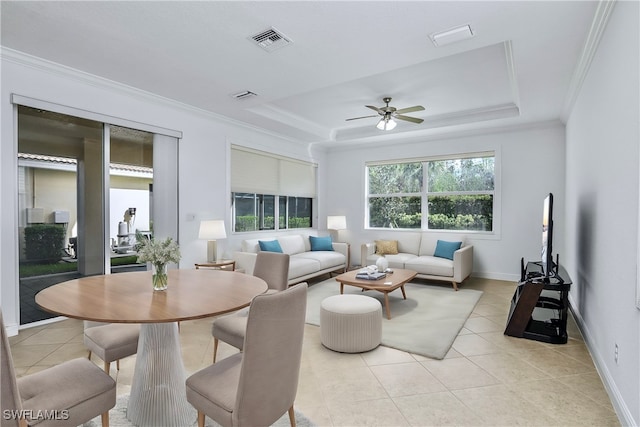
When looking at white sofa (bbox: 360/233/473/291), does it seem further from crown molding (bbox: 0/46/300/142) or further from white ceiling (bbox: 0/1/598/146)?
crown molding (bbox: 0/46/300/142)

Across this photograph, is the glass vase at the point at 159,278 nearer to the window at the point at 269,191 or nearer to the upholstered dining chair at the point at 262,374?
the upholstered dining chair at the point at 262,374

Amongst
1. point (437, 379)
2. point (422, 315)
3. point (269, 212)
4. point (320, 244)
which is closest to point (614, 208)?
point (437, 379)

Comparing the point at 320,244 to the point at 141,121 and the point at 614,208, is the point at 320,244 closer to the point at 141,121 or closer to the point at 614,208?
the point at 141,121

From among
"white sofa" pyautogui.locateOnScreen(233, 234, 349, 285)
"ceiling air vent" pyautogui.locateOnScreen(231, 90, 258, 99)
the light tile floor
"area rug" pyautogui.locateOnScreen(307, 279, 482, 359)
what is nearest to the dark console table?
the light tile floor

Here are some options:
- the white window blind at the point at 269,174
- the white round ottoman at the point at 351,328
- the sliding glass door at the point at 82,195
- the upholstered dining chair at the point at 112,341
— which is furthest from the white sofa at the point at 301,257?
the upholstered dining chair at the point at 112,341

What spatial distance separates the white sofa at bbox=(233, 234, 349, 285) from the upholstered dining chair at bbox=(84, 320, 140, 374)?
7.67 ft

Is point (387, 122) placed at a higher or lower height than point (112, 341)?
higher

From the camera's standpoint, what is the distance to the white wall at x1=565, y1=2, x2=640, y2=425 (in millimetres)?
1796

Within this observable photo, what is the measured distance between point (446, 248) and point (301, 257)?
2449mm

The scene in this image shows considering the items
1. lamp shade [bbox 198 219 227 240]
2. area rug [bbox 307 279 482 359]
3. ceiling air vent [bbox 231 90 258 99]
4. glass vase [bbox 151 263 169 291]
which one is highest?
ceiling air vent [bbox 231 90 258 99]

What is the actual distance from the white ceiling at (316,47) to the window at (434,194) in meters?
1.59

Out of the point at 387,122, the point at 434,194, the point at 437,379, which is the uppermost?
the point at 387,122

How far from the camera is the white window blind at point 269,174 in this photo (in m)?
5.36

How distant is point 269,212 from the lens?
6141 mm
